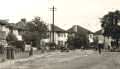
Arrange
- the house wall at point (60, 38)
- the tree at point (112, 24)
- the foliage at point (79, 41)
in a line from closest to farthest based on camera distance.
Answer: the foliage at point (79, 41) < the tree at point (112, 24) < the house wall at point (60, 38)

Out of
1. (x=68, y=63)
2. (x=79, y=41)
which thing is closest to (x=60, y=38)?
(x=79, y=41)

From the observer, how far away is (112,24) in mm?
163250

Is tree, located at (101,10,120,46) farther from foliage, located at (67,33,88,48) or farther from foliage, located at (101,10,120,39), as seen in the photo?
foliage, located at (67,33,88,48)

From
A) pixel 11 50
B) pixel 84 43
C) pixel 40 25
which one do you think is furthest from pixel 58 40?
pixel 11 50

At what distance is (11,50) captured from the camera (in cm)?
5559

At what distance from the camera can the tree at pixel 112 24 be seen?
157125mm

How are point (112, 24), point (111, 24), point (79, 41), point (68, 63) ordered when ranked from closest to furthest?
point (68, 63) → point (79, 41) → point (111, 24) → point (112, 24)

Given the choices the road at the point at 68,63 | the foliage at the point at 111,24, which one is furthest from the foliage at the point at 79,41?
the road at the point at 68,63

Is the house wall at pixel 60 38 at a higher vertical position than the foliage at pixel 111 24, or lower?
lower

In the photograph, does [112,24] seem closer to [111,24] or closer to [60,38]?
[111,24]

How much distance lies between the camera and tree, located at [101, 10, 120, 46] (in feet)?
516

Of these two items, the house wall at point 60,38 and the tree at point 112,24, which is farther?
the house wall at point 60,38

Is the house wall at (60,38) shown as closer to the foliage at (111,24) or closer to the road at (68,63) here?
the foliage at (111,24)

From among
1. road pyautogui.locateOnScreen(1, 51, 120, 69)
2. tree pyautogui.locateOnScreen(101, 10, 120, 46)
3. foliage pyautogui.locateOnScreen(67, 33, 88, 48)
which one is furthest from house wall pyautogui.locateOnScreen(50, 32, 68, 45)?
road pyautogui.locateOnScreen(1, 51, 120, 69)
